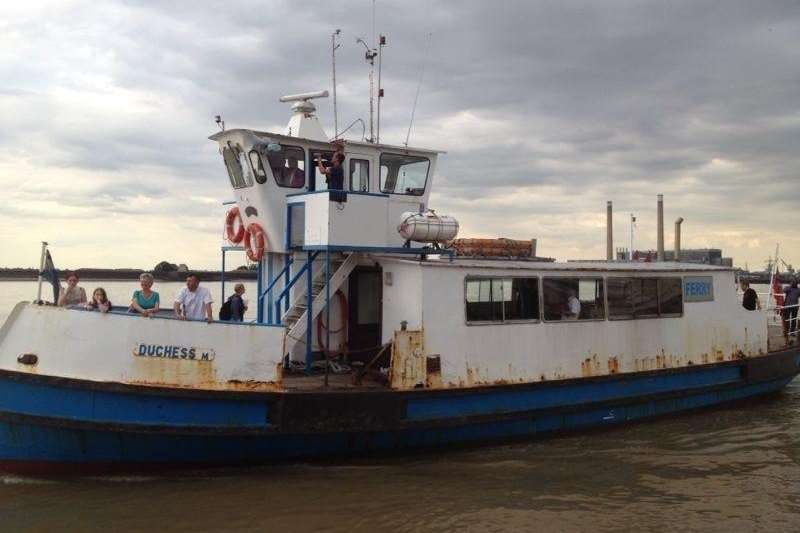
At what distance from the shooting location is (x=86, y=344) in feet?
23.4

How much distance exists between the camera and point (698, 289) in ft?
37.1

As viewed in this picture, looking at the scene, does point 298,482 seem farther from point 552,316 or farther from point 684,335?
point 684,335

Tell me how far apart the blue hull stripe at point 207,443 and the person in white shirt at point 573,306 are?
142cm

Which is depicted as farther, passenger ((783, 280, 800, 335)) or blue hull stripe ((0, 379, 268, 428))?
passenger ((783, 280, 800, 335))

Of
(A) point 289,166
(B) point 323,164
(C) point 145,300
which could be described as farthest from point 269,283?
(C) point 145,300

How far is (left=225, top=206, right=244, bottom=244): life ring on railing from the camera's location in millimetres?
9867

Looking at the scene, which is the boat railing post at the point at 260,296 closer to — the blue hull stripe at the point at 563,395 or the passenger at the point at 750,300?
the blue hull stripe at the point at 563,395

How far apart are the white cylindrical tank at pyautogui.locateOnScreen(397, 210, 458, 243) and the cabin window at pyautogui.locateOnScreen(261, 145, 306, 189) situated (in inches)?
61.4

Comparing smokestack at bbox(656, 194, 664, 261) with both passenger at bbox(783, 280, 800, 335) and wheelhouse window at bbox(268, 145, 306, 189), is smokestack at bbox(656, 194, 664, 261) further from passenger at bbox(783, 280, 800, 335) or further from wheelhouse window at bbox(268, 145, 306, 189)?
wheelhouse window at bbox(268, 145, 306, 189)

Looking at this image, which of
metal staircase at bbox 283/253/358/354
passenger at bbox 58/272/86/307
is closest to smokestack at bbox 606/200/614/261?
metal staircase at bbox 283/253/358/354

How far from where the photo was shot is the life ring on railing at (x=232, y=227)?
9.87 metres

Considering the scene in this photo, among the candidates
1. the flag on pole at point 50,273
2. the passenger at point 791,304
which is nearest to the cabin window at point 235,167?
the flag on pole at point 50,273

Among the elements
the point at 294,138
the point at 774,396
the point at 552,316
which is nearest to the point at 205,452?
the point at 294,138

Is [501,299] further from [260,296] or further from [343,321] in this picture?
[260,296]
